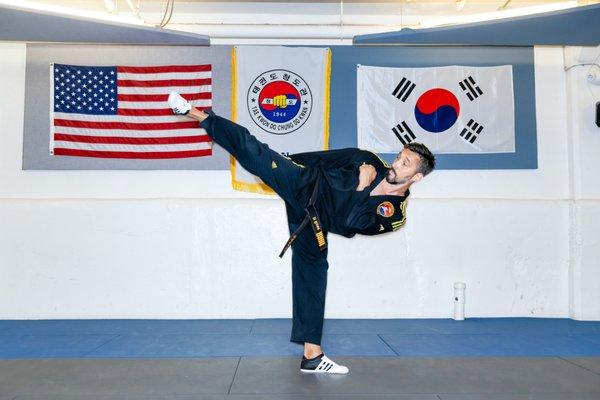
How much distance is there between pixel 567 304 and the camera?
532 centimetres

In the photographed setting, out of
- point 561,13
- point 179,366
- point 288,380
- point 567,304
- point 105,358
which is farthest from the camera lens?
point 567,304

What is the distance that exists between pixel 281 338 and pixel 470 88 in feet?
11.5

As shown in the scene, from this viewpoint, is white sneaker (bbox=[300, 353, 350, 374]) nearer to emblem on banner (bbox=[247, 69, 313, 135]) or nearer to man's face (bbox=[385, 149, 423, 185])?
man's face (bbox=[385, 149, 423, 185])

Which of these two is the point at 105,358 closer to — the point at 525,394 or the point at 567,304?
the point at 525,394

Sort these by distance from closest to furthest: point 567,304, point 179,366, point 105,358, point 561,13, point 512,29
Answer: point 179,366, point 105,358, point 561,13, point 512,29, point 567,304

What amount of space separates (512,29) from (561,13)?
0.44 meters

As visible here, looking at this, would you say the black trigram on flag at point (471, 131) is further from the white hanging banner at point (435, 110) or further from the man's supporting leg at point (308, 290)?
the man's supporting leg at point (308, 290)

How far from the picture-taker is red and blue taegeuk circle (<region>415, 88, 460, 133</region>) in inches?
211

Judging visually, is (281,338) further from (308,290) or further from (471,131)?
(471,131)

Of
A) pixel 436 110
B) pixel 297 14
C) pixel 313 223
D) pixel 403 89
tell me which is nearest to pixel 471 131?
pixel 436 110

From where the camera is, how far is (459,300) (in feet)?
16.6

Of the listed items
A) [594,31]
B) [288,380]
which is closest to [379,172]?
[288,380]

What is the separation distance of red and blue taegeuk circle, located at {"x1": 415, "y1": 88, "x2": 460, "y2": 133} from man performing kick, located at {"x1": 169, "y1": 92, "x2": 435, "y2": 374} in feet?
6.95

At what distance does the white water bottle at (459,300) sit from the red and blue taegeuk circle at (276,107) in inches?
102
